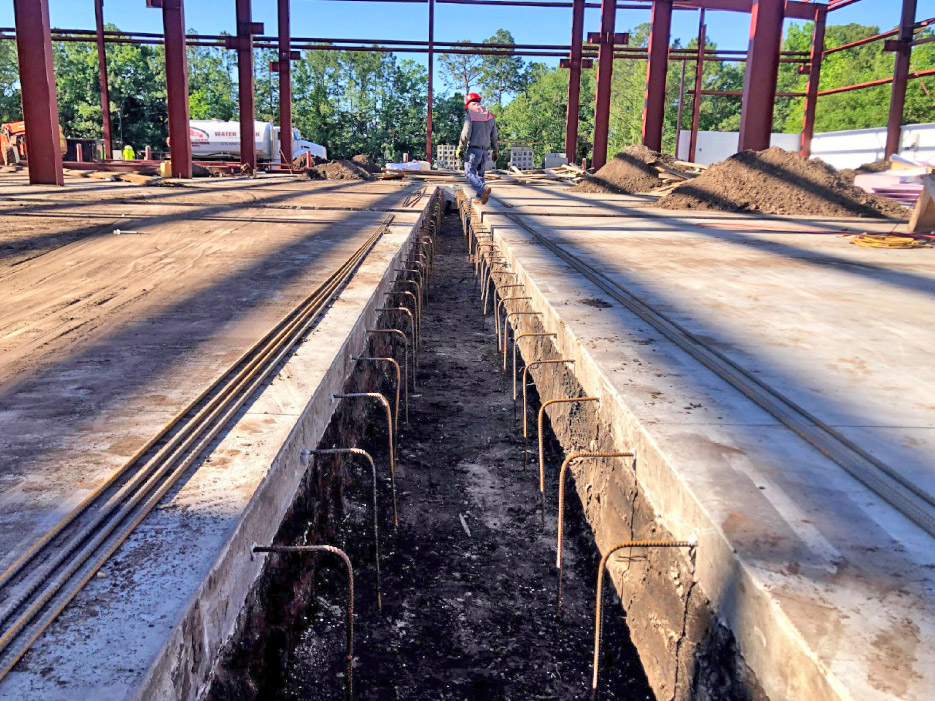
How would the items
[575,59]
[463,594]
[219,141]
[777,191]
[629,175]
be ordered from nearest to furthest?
[463,594]
[777,191]
[629,175]
[575,59]
[219,141]

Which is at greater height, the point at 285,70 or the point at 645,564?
the point at 285,70

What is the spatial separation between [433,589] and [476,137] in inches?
415

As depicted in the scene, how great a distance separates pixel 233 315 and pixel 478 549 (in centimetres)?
212

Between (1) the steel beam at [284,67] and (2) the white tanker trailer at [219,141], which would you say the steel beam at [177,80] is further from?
(2) the white tanker trailer at [219,141]

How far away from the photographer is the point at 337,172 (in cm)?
2673

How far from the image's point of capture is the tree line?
49781 millimetres

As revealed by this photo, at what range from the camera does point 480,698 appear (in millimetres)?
2846

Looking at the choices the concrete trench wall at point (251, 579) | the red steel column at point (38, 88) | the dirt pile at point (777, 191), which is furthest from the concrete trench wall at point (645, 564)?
the red steel column at point (38, 88)

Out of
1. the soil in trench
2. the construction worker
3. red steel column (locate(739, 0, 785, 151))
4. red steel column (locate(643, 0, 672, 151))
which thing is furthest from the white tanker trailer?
the soil in trench

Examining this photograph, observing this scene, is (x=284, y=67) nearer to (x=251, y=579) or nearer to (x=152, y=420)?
(x=152, y=420)

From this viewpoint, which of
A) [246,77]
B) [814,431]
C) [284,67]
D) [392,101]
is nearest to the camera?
[814,431]

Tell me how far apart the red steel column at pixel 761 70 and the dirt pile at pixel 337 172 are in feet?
48.0

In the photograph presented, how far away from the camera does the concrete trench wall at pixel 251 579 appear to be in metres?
1.81

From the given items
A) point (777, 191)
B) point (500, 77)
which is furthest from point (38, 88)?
point (500, 77)
